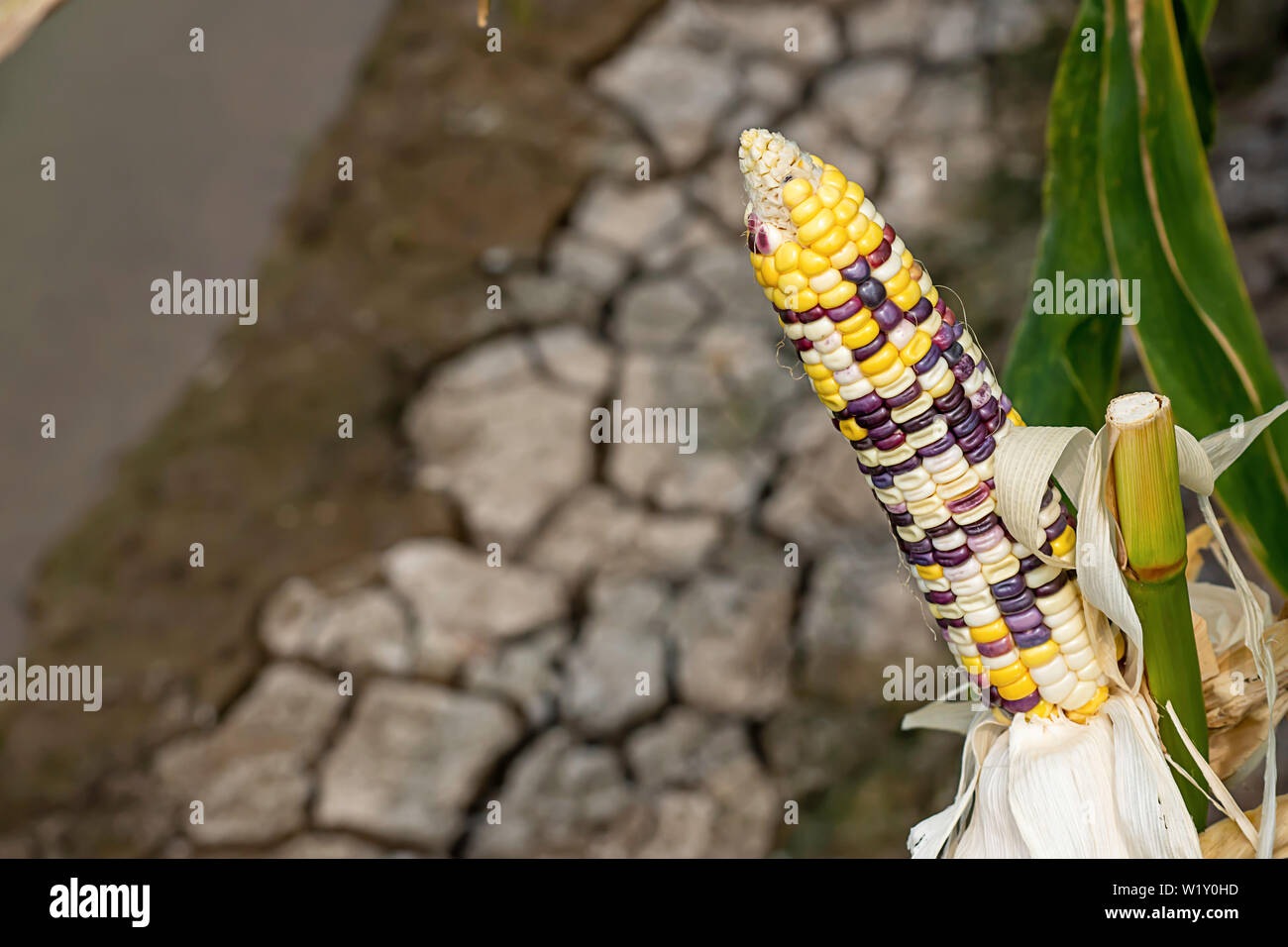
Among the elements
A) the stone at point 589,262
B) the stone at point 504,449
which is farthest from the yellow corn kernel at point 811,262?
the stone at point 589,262

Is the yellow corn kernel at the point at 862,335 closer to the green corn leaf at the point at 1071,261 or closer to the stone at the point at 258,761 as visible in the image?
the green corn leaf at the point at 1071,261

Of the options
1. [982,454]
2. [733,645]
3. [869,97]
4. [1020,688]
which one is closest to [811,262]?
[982,454]

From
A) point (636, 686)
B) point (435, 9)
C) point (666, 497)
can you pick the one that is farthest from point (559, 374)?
point (435, 9)

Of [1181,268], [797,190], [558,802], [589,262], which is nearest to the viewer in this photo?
[797,190]

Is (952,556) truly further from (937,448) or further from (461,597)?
(461,597)

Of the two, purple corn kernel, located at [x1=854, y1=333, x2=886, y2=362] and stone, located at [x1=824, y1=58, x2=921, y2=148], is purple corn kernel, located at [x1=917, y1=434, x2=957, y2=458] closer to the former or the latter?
purple corn kernel, located at [x1=854, y1=333, x2=886, y2=362]

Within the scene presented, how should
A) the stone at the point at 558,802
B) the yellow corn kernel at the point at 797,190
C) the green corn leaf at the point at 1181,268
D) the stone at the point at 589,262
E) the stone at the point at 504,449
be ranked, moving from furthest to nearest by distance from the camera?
1. the stone at the point at 589,262
2. the stone at the point at 504,449
3. the stone at the point at 558,802
4. the green corn leaf at the point at 1181,268
5. the yellow corn kernel at the point at 797,190
